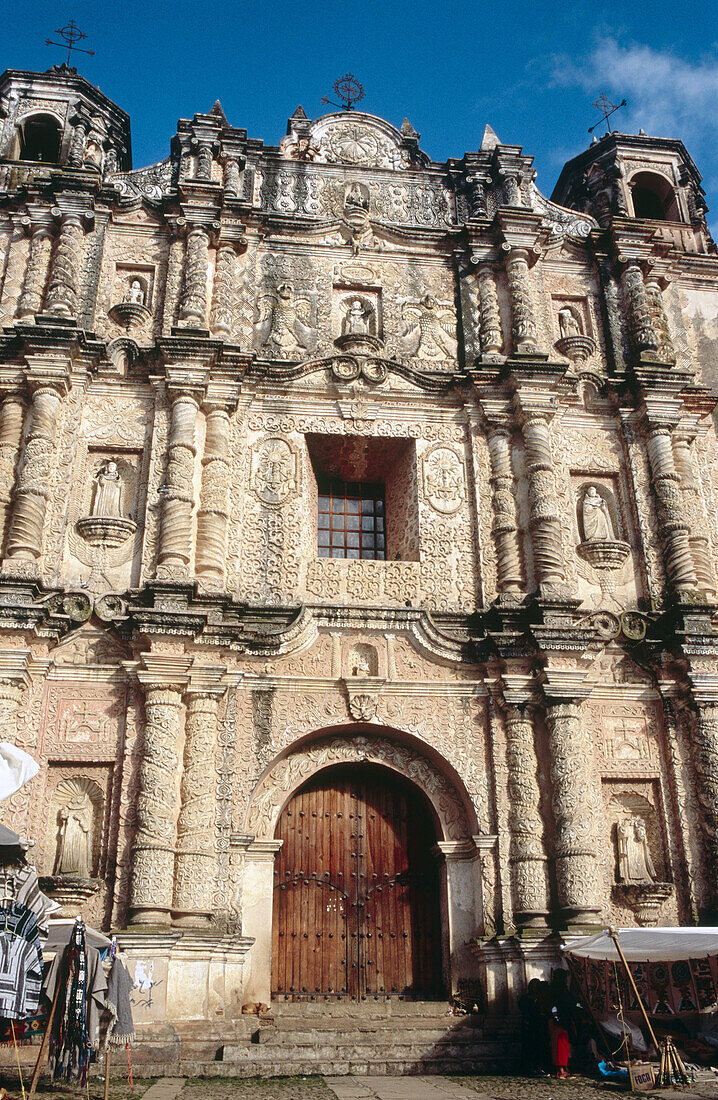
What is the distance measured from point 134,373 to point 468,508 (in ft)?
15.9

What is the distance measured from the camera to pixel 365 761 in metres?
11.4

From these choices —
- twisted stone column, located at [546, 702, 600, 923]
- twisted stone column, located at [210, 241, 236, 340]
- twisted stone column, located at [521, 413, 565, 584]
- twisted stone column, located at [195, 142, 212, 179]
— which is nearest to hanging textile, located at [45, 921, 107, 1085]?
twisted stone column, located at [546, 702, 600, 923]

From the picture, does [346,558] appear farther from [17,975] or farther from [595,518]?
[17,975]

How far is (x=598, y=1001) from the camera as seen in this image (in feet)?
31.2

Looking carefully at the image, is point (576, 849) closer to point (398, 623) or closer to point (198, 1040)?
point (398, 623)

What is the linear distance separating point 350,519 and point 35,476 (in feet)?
13.9

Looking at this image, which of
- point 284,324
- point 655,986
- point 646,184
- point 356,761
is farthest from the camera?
point 646,184

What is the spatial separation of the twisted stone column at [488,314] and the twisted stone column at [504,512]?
4.42ft

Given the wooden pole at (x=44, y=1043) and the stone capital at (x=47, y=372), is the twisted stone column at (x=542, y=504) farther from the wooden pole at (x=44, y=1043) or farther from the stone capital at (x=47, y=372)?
the wooden pole at (x=44, y=1043)

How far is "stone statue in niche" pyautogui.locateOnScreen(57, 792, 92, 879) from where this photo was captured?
10.0m

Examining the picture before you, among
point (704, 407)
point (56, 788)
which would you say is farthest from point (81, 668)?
point (704, 407)

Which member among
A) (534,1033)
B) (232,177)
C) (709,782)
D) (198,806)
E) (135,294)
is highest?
(232,177)

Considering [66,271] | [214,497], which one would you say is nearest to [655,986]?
[214,497]

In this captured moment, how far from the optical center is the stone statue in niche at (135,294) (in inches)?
520
